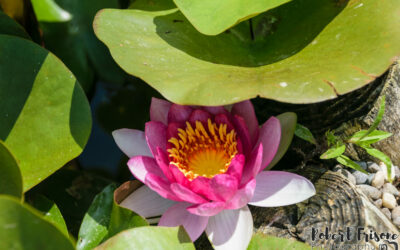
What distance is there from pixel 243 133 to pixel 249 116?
2.3 inches

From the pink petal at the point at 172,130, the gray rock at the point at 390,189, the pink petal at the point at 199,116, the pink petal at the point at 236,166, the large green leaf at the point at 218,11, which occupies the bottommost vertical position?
the gray rock at the point at 390,189

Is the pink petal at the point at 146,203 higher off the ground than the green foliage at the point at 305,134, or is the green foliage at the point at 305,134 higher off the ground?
the green foliage at the point at 305,134

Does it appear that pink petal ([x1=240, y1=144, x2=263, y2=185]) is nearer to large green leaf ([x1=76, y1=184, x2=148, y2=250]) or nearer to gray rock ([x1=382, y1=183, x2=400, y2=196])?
large green leaf ([x1=76, y1=184, x2=148, y2=250])

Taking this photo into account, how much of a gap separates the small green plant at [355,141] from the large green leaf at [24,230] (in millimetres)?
587

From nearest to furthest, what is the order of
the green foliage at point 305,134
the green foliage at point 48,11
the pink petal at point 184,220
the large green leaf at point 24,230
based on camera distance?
1. the large green leaf at point 24,230
2. the pink petal at point 184,220
3. the green foliage at point 305,134
4. the green foliage at point 48,11

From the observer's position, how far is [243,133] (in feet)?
3.10

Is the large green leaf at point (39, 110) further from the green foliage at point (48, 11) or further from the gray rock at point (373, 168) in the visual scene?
the gray rock at point (373, 168)

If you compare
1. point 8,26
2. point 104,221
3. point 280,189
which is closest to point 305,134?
point 280,189

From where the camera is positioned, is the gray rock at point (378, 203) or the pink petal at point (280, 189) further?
the gray rock at point (378, 203)

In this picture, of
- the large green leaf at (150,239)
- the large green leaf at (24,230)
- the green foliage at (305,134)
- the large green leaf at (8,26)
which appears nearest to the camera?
the large green leaf at (24,230)

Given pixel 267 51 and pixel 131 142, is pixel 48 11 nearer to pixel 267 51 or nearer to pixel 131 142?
pixel 131 142

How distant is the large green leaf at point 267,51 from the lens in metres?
0.83

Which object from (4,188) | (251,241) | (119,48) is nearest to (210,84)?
(119,48)

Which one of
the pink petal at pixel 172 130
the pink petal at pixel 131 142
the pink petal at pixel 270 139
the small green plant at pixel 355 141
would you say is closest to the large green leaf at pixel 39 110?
the pink petal at pixel 131 142
